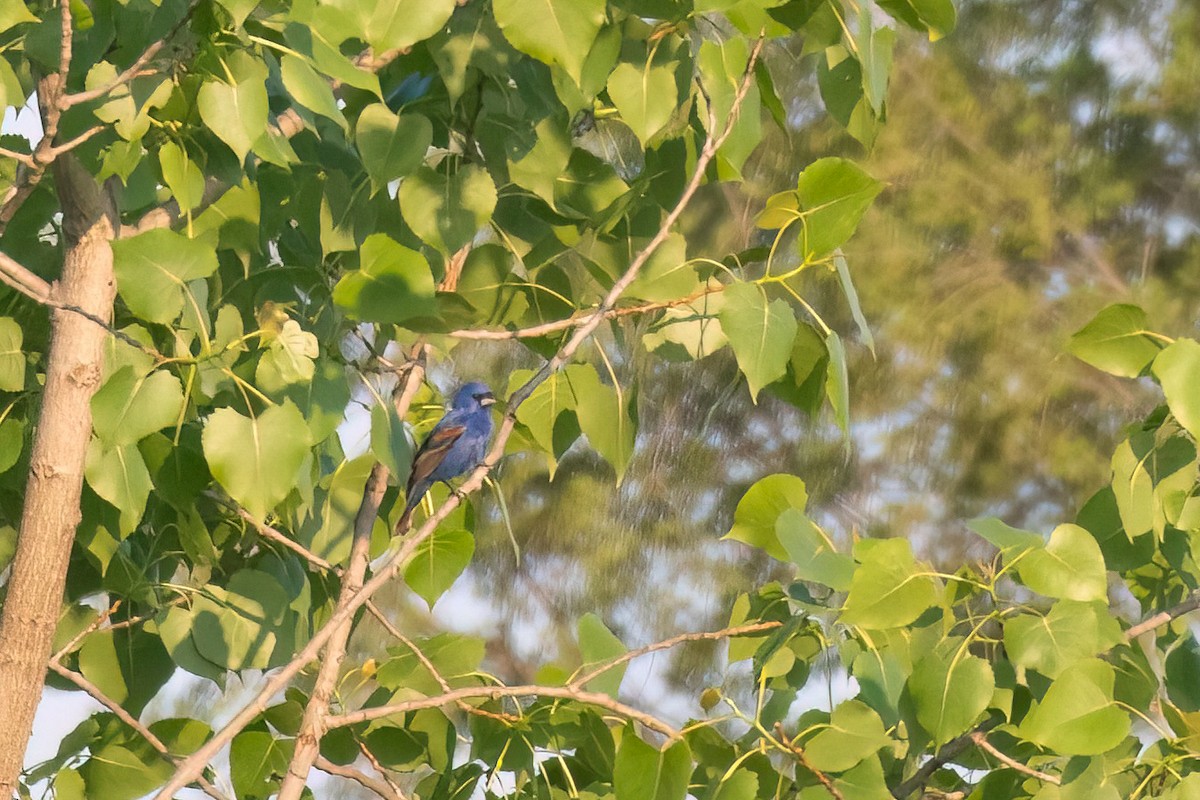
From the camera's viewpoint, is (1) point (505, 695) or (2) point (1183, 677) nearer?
(1) point (505, 695)

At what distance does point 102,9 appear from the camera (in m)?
1.19

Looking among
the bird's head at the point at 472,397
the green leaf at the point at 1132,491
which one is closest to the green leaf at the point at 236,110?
the green leaf at the point at 1132,491

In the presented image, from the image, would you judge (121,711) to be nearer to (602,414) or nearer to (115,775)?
(115,775)

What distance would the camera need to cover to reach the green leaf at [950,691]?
1253 millimetres

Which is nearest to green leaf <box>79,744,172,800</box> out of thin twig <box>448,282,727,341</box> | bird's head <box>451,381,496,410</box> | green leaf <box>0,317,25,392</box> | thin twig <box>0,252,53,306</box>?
green leaf <box>0,317,25,392</box>

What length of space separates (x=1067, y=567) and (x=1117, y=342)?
256 mm

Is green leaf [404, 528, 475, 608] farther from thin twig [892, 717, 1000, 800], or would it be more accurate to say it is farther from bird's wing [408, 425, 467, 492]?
bird's wing [408, 425, 467, 492]

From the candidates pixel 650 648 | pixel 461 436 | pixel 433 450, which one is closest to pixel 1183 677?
pixel 650 648

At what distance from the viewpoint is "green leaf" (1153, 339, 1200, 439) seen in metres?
1.24

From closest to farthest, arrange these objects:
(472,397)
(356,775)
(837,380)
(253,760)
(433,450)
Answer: (837,380), (253,760), (356,775), (433,450), (472,397)

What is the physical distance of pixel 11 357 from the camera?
141cm

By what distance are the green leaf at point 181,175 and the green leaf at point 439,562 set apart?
42cm

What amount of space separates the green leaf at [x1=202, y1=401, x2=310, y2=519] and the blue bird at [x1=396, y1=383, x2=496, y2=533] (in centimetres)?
157

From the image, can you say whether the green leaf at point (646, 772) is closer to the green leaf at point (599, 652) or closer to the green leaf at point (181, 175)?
the green leaf at point (599, 652)
